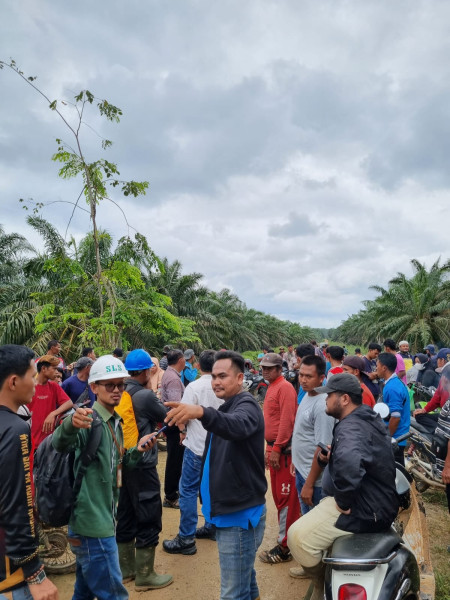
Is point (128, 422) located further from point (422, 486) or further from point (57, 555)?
point (422, 486)

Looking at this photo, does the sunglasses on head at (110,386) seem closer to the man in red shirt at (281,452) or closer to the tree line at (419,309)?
the man in red shirt at (281,452)

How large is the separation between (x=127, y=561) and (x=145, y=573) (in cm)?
22

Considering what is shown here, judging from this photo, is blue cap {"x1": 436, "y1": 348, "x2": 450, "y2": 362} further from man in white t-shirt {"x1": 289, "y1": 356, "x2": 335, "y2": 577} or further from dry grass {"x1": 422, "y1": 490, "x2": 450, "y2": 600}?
man in white t-shirt {"x1": 289, "y1": 356, "x2": 335, "y2": 577}

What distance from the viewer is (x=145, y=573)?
12.3 feet

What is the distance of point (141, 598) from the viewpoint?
11.8 ft

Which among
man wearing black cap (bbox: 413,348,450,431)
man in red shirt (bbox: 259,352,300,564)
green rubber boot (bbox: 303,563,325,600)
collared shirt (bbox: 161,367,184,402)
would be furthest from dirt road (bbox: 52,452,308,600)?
man wearing black cap (bbox: 413,348,450,431)

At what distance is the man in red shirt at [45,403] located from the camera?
15.5 ft

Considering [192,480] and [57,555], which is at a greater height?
→ [192,480]

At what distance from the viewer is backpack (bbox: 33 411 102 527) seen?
243 centimetres

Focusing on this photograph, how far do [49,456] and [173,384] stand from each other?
12.0 feet

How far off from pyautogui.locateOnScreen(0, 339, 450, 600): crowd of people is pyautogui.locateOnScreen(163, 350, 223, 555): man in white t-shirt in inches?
0.5

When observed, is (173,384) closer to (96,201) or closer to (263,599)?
(263,599)

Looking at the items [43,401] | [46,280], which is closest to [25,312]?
[46,280]

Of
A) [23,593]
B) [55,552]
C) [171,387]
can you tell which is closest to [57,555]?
[55,552]
